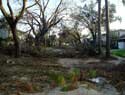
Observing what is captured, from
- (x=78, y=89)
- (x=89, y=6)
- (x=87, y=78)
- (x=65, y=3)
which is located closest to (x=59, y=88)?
(x=78, y=89)

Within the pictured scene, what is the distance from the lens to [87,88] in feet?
40.9

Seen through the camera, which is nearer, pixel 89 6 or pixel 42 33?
pixel 42 33

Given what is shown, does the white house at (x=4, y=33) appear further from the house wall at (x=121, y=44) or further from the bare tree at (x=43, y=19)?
the house wall at (x=121, y=44)

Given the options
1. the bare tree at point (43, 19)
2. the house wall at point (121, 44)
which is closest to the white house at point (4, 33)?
the bare tree at point (43, 19)

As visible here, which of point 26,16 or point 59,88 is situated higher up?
point 26,16

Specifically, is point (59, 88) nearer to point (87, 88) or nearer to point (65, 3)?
point (87, 88)

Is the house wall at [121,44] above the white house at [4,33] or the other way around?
the other way around

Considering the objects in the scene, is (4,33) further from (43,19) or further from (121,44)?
(121,44)

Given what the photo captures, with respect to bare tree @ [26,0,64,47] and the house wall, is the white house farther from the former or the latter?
the house wall

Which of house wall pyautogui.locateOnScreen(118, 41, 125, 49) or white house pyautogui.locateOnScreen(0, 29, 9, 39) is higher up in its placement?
white house pyautogui.locateOnScreen(0, 29, 9, 39)

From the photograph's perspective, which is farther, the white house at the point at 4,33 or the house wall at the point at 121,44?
the house wall at the point at 121,44

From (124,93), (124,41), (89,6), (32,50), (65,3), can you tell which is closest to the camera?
(124,93)

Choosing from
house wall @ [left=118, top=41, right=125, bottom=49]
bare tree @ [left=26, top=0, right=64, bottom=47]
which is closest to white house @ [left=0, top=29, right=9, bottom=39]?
bare tree @ [left=26, top=0, right=64, bottom=47]

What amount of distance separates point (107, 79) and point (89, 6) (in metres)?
55.0
